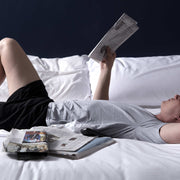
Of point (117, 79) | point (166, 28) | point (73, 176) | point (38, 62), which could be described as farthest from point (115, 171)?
point (166, 28)

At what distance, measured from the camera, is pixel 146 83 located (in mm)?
1898

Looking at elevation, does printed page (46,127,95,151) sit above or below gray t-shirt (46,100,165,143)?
above

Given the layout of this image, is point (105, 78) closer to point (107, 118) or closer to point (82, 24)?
point (107, 118)

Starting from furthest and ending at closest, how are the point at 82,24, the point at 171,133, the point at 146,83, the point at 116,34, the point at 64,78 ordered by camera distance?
the point at 82,24, the point at 64,78, the point at 146,83, the point at 116,34, the point at 171,133

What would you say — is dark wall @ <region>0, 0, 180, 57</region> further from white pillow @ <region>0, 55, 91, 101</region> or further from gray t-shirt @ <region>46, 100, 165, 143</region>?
gray t-shirt @ <region>46, 100, 165, 143</region>

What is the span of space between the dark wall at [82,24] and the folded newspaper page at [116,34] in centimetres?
73

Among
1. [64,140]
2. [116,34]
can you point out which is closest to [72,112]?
[64,140]

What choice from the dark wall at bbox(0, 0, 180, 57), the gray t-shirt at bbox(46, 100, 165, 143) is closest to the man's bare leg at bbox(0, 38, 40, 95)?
the gray t-shirt at bbox(46, 100, 165, 143)

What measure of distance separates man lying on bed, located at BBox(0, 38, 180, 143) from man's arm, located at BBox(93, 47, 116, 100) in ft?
0.86

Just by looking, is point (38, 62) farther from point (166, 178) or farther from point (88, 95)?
point (166, 178)

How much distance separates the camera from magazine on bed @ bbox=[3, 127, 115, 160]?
880 mm

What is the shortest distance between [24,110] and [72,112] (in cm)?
23

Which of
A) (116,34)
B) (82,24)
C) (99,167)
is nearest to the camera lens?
(99,167)

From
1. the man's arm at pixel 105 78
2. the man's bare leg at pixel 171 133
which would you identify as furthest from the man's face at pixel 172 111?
the man's arm at pixel 105 78
